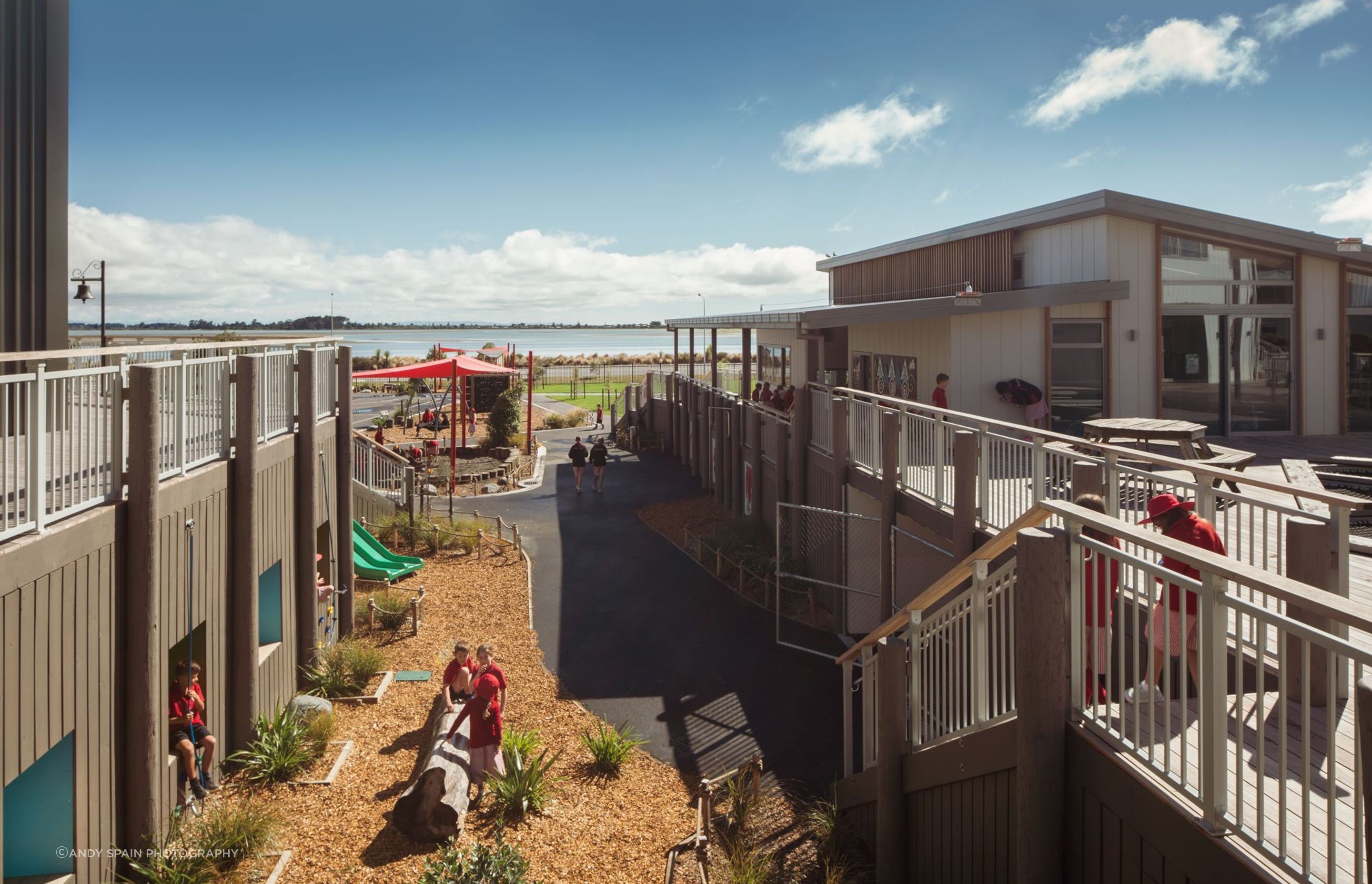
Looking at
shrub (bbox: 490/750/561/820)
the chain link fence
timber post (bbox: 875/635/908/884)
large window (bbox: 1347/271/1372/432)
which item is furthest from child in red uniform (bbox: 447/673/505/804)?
large window (bbox: 1347/271/1372/432)

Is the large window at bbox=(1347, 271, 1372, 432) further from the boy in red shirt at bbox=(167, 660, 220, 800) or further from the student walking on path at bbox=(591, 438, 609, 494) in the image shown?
the boy in red shirt at bbox=(167, 660, 220, 800)

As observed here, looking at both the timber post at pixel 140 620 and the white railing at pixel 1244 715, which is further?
the timber post at pixel 140 620

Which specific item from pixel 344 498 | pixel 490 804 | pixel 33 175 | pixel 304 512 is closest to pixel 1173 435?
pixel 490 804

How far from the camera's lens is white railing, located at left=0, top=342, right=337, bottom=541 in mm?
5816

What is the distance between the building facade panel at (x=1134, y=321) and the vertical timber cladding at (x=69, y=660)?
14684 mm

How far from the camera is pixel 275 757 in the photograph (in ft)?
30.9

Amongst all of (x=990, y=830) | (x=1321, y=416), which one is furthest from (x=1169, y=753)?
(x=1321, y=416)

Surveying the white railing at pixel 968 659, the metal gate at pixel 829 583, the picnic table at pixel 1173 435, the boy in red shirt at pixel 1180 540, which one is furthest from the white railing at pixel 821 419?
the boy in red shirt at pixel 1180 540

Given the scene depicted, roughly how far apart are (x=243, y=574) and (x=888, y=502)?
24.5ft

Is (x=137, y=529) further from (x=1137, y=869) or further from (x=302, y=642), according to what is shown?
(x=1137, y=869)

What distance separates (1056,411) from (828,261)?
598 inches

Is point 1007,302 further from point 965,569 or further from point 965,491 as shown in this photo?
A: point 965,569

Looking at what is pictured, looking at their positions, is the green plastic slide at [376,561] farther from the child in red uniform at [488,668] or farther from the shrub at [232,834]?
the shrub at [232,834]

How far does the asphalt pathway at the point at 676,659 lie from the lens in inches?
421
